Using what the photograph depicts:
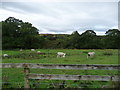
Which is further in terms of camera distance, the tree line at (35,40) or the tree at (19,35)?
the tree line at (35,40)

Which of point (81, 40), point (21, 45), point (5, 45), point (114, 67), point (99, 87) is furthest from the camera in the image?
point (81, 40)

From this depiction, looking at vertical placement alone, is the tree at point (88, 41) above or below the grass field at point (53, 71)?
above

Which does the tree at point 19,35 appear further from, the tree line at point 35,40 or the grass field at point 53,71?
the grass field at point 53,71

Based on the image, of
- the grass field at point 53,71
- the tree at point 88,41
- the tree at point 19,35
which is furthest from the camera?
the tree at point 88,41

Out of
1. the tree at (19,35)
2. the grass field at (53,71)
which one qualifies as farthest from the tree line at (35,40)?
the grass field at (53,71)

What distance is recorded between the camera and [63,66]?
16.4 ft

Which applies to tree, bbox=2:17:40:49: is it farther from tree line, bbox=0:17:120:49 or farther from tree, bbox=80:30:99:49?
tree, bbox=80:30:99:49

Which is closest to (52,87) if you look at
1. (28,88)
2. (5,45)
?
(28,88)

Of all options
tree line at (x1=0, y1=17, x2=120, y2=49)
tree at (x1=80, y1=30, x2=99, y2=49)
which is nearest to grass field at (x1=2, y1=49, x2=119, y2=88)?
tree line at (x1=0, y1=17, x2=120, y2=49)

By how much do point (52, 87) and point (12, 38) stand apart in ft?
125

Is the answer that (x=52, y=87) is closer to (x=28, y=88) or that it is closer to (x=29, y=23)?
(x=28, y=88)

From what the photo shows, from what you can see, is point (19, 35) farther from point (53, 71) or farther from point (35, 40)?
point (53, 71)

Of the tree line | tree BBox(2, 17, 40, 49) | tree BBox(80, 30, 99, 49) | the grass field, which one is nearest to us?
the grass field

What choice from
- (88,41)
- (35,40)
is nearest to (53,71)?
(35,40)
